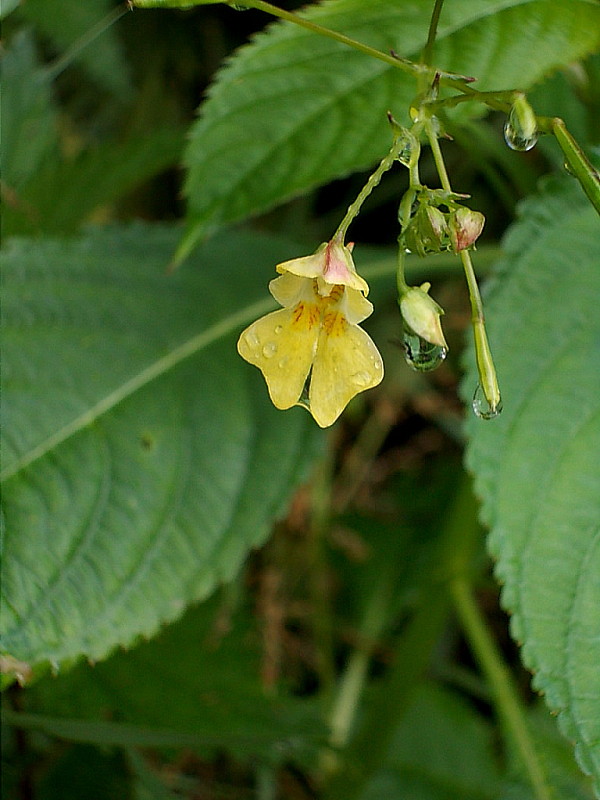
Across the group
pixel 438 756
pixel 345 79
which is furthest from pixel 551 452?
pixel 438 756

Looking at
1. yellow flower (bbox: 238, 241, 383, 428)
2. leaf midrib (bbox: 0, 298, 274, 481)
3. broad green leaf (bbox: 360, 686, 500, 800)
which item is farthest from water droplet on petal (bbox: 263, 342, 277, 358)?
broad green leaf (bbox: 360, 686, 500, 800)

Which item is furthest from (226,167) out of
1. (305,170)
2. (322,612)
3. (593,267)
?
(322,612)

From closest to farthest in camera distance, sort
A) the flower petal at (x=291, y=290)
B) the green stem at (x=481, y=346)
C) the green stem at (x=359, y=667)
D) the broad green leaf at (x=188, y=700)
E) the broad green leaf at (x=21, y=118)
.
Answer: the green stem at (x=481, y=346), the flower petal at (x=291, y=290), the broad green leaf at (x=188, y=700), the broad green leaf at (x=21, y=118), the green stem at (x=359, y=667)

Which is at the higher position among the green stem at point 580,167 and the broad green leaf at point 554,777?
the green stem at point 580,167

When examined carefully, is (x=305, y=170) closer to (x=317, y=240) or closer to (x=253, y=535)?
(x=253, y=535)

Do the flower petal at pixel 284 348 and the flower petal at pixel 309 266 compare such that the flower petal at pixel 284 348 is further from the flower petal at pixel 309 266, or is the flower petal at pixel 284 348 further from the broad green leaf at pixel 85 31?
the broad green leaf at pixel 85 31

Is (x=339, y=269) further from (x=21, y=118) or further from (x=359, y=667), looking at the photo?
(x=359, y=667)

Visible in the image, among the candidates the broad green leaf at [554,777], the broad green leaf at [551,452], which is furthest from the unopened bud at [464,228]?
the broad green leaf at [554,777]
